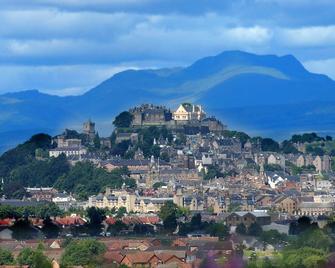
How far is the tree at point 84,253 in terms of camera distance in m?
43.7

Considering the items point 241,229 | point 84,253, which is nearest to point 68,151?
point 241,229

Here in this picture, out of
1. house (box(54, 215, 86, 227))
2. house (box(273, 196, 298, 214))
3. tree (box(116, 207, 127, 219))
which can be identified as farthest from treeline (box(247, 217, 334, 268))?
house (box(273, 196, 298, 214))

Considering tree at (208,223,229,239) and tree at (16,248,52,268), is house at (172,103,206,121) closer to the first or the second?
tree at (208,223,229,239)

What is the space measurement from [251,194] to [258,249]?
2928 centimetres

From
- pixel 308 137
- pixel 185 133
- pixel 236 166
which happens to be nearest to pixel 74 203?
pixel 236 166

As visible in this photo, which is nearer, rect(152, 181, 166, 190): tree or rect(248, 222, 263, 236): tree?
rect(248, 222, 263, 236): tree

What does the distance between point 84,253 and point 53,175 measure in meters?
43.4

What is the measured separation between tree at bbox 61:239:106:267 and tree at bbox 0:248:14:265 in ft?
4.00

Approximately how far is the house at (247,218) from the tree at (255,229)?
2.21 meters

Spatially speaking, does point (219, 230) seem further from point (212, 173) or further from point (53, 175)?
point (212, 173)

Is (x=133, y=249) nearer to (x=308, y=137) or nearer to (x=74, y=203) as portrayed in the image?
(x=74, y=203)

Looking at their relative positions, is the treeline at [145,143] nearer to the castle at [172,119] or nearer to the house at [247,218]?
the castle at [172,119]

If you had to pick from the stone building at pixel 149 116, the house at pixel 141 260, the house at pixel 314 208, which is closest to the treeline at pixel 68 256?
the house at pixel 141 260

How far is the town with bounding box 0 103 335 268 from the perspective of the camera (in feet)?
164
